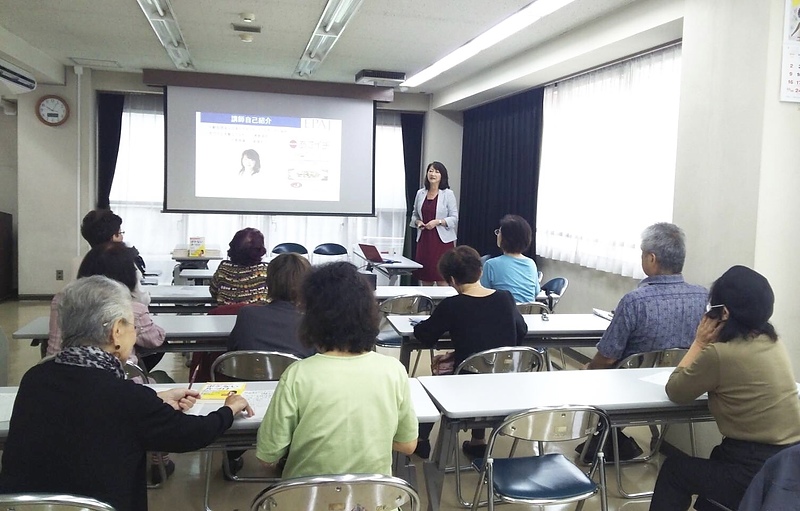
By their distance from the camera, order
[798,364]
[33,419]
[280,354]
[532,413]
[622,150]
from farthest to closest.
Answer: [622,150] < [798,364] < [280,354] < [532,413] < [33,419]

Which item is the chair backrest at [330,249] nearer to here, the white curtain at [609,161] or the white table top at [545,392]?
the white curtain at [609,161]

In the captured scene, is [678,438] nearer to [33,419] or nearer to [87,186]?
[33,419]

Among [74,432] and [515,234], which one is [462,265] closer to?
[515,234]

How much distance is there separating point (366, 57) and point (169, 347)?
359cm

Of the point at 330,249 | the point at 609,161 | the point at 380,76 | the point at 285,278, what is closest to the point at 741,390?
the point at 285,278

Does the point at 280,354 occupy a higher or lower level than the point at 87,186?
lower

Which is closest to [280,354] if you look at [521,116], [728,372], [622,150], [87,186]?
[728,372]

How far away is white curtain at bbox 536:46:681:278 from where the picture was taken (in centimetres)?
429

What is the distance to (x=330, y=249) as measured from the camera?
7270mm

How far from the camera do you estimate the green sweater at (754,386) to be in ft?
6.36

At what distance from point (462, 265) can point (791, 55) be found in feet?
6.02

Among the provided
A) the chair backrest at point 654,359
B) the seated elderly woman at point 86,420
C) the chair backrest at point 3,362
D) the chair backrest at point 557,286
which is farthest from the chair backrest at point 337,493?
the chair backrest at point 557,286

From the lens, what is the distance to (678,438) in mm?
3359

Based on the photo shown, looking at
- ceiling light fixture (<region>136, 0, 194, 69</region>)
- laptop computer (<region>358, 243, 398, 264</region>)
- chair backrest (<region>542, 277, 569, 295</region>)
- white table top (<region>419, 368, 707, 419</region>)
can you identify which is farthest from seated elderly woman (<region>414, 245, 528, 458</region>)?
laptop computer (<region>358, 243, 398, 264</region>)
